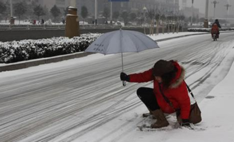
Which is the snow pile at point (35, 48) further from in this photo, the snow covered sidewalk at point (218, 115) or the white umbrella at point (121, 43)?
the snow covered sidewalk at point (218, 115)

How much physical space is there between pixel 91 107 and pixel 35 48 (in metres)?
6.41

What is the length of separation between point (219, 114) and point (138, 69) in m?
5.62

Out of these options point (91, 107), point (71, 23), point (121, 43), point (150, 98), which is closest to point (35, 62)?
point (71, 23)

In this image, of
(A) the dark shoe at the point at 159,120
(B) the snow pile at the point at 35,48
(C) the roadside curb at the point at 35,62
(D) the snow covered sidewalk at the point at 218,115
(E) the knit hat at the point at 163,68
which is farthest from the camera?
(B) the snow pile at the point at 35,48

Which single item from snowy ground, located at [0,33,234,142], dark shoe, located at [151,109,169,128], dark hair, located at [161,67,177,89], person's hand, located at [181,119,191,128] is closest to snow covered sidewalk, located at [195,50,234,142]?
snowy ground, located at [0,33,234,142]

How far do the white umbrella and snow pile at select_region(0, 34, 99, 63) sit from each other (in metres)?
6.25

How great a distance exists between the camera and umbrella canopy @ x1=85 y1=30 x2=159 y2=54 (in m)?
5.12

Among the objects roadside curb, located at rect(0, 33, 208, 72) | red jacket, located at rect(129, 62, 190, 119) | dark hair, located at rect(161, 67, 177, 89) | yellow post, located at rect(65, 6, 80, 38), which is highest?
yellow post, located at rect(65, 6, 80, 38)

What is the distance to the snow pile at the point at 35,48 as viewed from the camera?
35.0 ft

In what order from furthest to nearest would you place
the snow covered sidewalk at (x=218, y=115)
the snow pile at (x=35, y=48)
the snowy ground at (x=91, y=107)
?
the snow pile at (x=35, y=48) < the snowy ground at (x=91, y=107) < the snow covered sidewalk at (x=218, y=115)

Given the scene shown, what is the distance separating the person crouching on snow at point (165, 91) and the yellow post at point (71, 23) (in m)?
11.6

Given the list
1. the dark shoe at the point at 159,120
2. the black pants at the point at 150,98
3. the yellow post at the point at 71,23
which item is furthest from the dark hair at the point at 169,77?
the yellow post at the point at 71,23

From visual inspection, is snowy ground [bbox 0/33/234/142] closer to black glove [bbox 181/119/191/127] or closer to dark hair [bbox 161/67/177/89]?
black glove [bbox 181/119/191/127]

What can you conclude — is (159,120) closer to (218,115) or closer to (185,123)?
(185,123)
